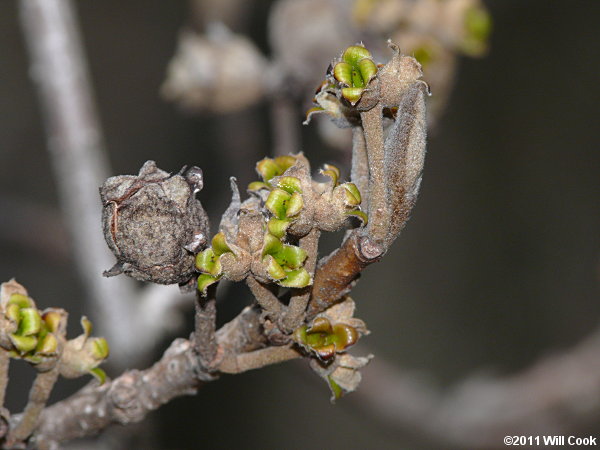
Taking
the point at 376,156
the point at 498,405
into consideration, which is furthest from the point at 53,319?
the point at 498,405

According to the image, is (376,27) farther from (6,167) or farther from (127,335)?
(6,167)

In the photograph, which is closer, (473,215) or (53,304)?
(53,304)

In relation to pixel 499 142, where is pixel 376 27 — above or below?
below

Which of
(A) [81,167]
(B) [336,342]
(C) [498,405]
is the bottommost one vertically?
(C) [498,405]

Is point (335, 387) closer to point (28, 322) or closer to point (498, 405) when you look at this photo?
point (28, 322)

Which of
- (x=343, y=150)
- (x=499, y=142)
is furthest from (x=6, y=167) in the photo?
(x=499, y=142)
